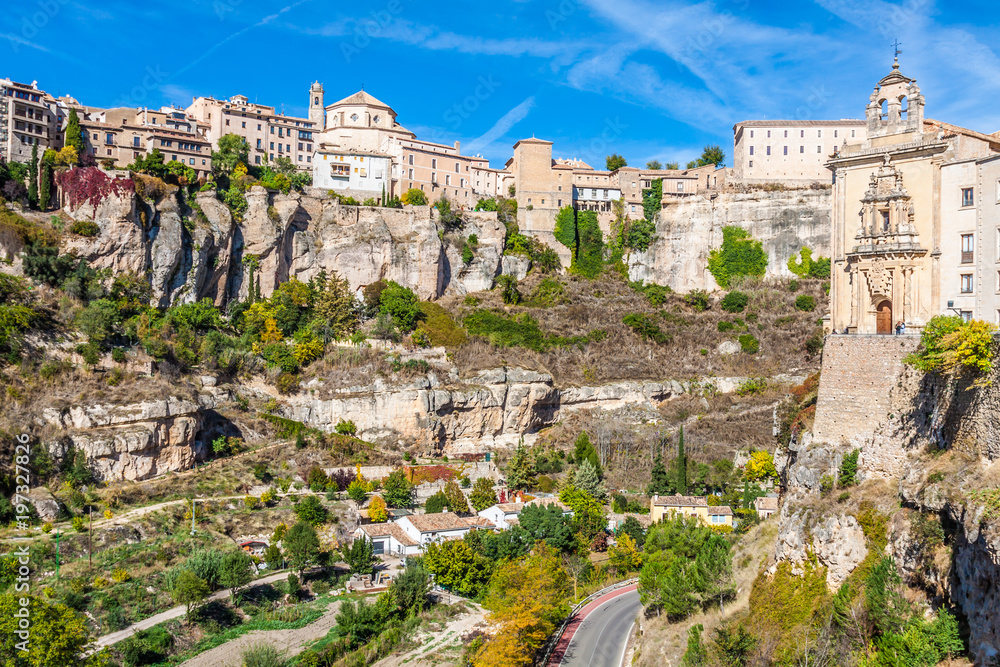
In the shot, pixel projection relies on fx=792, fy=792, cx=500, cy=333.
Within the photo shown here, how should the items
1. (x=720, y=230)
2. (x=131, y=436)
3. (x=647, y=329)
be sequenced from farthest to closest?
(x=720, y=230), (x=647, y=329), (x=131, y=436)

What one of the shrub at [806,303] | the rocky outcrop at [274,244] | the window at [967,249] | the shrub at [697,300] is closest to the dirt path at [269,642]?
the window at [967,249]

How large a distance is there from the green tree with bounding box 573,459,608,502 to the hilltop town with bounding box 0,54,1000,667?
0.42 ft

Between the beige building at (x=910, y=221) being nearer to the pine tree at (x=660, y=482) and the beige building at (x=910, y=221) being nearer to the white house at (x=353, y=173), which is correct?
the pine tree at (x=660, y=482)

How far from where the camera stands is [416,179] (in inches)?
2621

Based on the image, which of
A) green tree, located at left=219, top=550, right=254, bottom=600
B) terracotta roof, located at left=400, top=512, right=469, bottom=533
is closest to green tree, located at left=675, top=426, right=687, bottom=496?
terracotta roof, located at left=400, top=512, right=469, bottom=533

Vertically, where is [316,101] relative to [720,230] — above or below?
above

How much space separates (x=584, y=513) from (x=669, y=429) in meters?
13.4

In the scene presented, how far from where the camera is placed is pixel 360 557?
34312 mm

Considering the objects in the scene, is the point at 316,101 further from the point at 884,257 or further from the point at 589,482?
the point at 884,257

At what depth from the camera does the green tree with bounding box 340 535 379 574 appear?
112 ft

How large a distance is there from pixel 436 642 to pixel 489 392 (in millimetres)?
23937

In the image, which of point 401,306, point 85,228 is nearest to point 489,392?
point 401,306

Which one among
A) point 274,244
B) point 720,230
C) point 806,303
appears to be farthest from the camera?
point 720,230

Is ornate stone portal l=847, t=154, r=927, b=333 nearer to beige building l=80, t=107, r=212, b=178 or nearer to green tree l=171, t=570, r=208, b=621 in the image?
green tree l=171, t=570, r=208, b=621
